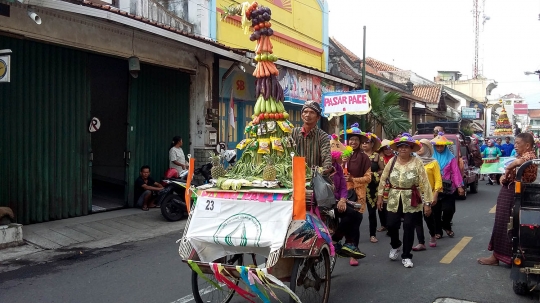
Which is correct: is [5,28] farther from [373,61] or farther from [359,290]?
[373,61]

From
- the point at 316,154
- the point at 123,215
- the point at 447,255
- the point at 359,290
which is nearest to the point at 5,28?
the point at 123,215

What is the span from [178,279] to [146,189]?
4888 mm

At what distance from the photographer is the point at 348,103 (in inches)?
509

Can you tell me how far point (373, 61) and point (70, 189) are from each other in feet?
100

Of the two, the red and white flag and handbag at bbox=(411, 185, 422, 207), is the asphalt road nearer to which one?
handbag at bbox=(411, 185, 422, 207)

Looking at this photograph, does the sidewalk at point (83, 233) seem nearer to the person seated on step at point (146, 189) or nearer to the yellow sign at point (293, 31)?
the person seated on step at point (146, 189)

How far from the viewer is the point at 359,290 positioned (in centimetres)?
535

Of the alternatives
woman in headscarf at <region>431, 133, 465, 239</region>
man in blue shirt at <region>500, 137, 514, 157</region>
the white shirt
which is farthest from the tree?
woman in headscarf at <region>431, 133, 465, 239</region>

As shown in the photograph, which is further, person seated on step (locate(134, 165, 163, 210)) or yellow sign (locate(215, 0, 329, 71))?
yellow sign (locate(215, 0, 329, 71))

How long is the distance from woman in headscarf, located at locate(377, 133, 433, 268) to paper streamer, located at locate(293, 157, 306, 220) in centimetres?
276

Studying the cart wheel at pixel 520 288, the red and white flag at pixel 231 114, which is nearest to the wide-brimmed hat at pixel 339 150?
the cart wheel at pixel 520 288

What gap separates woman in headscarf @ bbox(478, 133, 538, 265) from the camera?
5562 millimetres

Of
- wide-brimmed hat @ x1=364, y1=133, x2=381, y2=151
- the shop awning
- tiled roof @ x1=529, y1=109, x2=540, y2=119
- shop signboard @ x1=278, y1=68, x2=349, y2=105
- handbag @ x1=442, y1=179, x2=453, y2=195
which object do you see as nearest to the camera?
the shop awning

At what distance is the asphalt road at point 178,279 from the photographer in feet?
16.9
